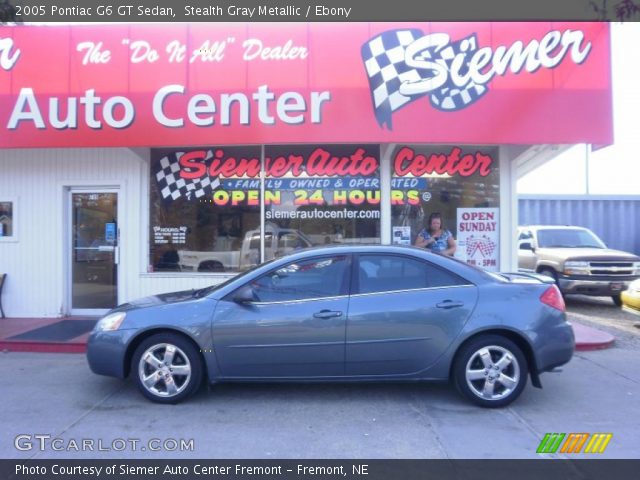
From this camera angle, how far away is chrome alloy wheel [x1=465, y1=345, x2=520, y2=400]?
488cm

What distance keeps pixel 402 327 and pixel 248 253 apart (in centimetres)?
471

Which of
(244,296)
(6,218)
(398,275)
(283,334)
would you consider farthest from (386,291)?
(6,218)

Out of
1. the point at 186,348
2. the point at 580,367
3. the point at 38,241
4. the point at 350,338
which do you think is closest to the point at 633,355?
the point at 580,367

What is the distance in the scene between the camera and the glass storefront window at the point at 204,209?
29.7ft

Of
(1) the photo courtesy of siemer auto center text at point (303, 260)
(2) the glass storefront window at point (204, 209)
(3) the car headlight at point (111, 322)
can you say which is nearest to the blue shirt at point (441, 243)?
(1) the photo courtesy of siemer auto center text at point (303, 260)

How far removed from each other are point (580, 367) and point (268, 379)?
397cm

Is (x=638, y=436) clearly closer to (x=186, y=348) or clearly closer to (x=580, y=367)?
(x=580, y=367)

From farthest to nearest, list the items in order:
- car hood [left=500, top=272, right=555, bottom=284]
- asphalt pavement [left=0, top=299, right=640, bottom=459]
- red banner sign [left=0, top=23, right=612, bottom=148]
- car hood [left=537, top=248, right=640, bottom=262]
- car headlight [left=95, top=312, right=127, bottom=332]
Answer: car hood [left=537, top=248, right=640, bottom=262] < red banner sign [left=0, top=23, right=612, bottom=148] < car hood [left=500, top=272, right=555, bottom=284] < car headlight [left=95, top=312, right=127, bottom=332] < asphalt pavement [left=0, top=299, right=640, bottom=459]

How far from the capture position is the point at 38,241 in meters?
9.27

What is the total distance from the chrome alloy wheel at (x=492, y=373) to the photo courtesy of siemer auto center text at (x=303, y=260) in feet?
0.07

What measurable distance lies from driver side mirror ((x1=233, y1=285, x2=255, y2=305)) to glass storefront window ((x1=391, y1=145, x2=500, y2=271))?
4421mm
